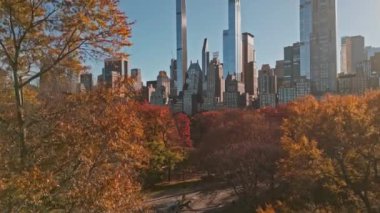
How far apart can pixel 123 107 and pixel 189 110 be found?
10004 cm

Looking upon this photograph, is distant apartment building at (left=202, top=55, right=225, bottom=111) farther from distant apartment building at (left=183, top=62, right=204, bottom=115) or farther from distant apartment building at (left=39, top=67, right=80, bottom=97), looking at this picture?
distant apartment building at (left=39, top=67, right=80, bottom=97)

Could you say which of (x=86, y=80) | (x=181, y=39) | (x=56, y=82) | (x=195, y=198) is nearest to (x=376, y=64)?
(x=195, y=198)

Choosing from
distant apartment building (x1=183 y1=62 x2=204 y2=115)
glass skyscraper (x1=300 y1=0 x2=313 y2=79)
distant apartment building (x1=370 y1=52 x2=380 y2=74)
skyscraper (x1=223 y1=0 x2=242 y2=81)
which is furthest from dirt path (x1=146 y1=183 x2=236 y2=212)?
skyscraper (x1=223 y1=0 x2=242 y2=81)

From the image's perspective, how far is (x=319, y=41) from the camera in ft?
498

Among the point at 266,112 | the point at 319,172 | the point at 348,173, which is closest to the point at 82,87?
the point at 319,172

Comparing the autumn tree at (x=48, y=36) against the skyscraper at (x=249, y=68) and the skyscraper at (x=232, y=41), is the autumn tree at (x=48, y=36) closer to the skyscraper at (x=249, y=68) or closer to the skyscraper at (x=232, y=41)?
the skyscraper at (x=249, y=68)

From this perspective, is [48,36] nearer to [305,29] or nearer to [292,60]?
[292,60]

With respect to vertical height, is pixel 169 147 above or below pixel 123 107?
below

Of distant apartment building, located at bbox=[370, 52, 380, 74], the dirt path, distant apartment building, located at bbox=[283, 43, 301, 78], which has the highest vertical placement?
distant apartment building, located at bbox=[283, 43, 301, 78]

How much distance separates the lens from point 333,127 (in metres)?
18.2

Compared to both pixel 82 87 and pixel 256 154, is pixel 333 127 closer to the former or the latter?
pixel 256 154

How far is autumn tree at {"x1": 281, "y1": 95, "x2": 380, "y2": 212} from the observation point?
698 inches

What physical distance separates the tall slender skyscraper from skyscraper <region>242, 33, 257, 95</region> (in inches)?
955

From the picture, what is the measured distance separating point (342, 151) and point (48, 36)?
14.2 m
